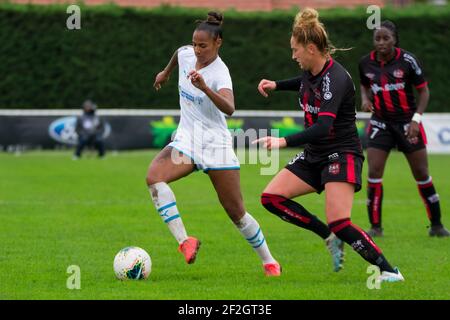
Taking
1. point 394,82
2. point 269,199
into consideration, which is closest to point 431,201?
point 394,82

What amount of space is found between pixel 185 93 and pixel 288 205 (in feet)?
4.40

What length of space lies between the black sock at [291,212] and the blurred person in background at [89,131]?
54.9ft

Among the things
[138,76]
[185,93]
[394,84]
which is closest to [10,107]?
[138,76]

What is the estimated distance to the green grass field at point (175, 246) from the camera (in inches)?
316

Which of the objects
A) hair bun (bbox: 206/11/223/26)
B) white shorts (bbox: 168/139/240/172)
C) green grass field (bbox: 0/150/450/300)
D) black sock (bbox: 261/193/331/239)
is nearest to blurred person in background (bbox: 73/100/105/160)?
green grass field (bbox: 0/150/450/300)

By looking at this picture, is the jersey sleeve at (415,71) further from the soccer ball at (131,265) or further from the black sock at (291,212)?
the soccer ball at (131,265)

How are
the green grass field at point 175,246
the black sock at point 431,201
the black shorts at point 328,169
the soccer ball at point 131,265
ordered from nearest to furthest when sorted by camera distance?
the green grass field at point 175,246 < the black shorts at point 328,169 < the soccer ball at point 131,265 < the black sock at point 431,201

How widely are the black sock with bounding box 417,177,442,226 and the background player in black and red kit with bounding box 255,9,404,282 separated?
3750mm

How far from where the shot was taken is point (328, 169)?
831cm

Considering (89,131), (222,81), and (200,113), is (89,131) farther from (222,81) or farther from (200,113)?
(222,81)

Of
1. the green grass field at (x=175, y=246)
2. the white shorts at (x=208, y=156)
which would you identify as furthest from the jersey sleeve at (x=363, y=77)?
the white shorts at (x=208, y=156)

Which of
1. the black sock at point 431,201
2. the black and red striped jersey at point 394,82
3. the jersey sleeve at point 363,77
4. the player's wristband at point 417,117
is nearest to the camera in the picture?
the player's wristband at point 417,117
